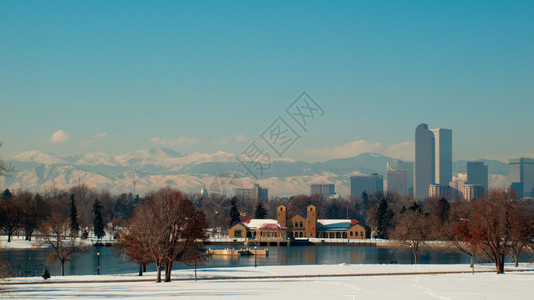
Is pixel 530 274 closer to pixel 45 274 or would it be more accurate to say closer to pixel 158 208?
pixel 158 208

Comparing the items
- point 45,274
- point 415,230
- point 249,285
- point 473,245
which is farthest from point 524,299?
point 415,230

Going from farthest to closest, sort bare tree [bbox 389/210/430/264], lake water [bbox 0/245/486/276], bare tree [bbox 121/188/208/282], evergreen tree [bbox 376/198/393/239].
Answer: evergreen tree [bbox 376/198/393/239] → bare tree [bbox 389/210/430/264] → lake water [bbox 0/245/486/276] → bare tree [bbox 121/188/208/282]

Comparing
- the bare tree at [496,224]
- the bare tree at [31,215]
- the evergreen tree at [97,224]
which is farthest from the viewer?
the evergreen tree at [97,224]

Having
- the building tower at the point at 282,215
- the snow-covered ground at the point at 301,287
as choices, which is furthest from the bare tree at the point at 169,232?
the building tower at the point at 282,215

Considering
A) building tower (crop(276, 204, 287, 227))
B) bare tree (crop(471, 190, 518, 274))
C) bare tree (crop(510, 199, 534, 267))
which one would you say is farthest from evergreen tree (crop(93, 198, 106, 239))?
bare tree (crop(510, 199, 534, 267))

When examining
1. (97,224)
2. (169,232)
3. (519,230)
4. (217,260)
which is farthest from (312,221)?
(169,232)

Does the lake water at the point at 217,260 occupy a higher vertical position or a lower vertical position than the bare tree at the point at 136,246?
lower

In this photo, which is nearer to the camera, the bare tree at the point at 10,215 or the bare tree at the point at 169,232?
the bare tree at the point at 169,232

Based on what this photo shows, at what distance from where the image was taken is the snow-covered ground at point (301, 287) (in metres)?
46.3

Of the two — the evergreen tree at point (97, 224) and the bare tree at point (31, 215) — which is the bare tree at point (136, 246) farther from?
the evergreen tree at point (97, 224)

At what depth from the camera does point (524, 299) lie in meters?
43.5

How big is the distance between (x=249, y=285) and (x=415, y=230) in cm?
4486

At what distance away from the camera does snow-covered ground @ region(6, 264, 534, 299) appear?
46.3 m

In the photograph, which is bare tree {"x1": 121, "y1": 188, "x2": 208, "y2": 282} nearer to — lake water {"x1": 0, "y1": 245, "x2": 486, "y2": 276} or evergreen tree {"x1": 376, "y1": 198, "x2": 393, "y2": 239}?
lake water {"x1": 0, "y1": 245, "x2": 486, "y2": 276}
